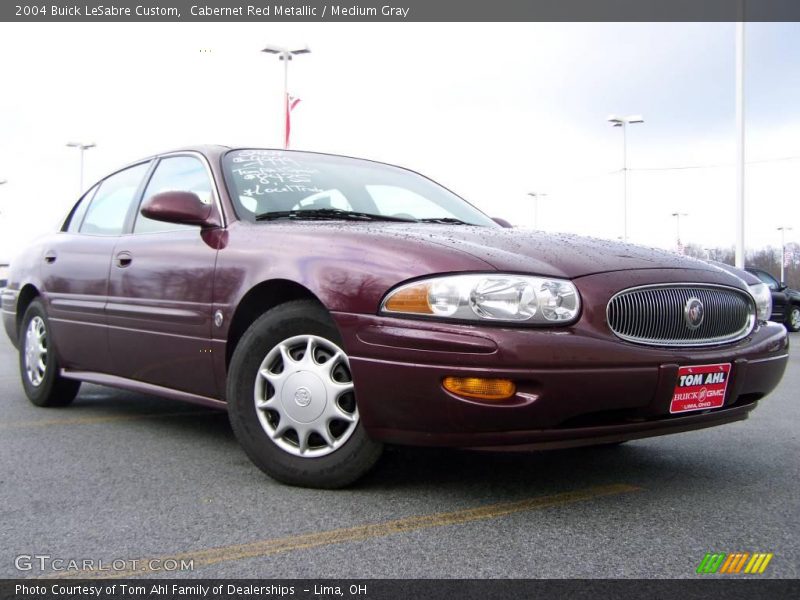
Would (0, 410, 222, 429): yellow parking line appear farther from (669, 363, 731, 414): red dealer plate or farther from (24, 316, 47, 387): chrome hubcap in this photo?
(669, 363, 731, 414): red dealer plate

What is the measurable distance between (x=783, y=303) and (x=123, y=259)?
17.6 meters

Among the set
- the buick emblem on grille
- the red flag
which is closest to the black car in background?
the red flag

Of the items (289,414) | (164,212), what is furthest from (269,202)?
(289,414)

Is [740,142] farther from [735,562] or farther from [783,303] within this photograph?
[735,562]

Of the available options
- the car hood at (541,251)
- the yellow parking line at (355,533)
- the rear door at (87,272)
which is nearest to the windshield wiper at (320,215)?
the car hood at (541,251)

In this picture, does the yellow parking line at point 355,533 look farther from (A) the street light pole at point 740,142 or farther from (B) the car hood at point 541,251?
(A) the street light pole at point 740,142

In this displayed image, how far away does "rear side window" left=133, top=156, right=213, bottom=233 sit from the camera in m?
4.07

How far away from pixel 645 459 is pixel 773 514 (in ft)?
3.03

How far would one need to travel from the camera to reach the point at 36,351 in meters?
5.27

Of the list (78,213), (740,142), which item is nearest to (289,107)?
(740,142)

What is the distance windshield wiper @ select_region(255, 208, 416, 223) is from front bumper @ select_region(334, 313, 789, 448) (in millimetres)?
901

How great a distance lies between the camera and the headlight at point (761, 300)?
11.7ft

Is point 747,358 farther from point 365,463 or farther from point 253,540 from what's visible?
point 253,540

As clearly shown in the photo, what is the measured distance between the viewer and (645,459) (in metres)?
3.79
